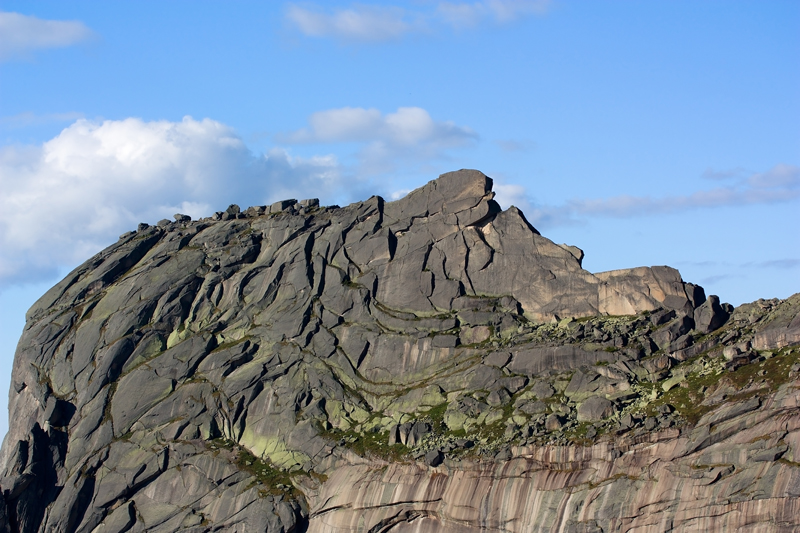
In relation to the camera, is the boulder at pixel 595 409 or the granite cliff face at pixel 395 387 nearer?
the granite cliff face at pixel 395 387

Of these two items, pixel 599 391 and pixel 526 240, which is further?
pixel 526 240

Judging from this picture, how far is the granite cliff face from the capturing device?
10056cm

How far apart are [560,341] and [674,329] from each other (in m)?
12.1

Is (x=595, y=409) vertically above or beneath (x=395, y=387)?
beneath

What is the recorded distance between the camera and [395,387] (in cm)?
12588

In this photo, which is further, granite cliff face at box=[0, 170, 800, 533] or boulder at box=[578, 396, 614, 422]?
boulder at box=[578, 396, 614, 422]

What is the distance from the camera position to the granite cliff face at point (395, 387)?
330 feet

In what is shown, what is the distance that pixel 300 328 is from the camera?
133375 millimetres

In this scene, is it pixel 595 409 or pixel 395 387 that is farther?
pixel 395 387

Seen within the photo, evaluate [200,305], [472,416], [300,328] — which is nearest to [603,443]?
[472,416]

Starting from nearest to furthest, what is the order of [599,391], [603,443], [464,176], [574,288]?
[603,443] < [599,391] < [574,288] < [464,176]

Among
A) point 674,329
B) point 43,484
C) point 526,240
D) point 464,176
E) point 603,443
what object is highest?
point 464,176

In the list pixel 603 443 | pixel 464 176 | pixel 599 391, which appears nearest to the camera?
pixel 603 443

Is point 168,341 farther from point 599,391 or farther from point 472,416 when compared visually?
point 599,391
